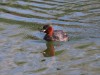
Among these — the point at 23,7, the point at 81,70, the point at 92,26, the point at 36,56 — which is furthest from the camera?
the point at 23,7

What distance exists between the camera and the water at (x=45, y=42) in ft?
46.1

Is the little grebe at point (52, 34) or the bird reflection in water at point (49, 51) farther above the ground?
the little grebe at point (52, 34)

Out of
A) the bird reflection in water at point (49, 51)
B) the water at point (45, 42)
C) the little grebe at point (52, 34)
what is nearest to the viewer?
the water at point (45, 42)

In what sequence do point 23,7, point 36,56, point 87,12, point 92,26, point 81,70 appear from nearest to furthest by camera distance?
point 81,70 < point 36,56 < point 92,26 < point 87,12 < point 23,7

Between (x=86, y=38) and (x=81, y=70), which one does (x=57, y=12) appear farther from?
(x=81, y=70)

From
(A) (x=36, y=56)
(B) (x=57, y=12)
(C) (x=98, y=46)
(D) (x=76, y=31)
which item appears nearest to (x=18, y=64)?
(A) (x=36, y=56)

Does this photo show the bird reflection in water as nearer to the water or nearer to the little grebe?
the water

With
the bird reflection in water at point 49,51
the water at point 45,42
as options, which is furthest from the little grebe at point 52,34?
the bird reflection in water at point 49,51

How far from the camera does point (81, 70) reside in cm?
1362

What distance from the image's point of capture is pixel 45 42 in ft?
57.3

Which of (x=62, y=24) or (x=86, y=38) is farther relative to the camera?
(x=62, y=24)

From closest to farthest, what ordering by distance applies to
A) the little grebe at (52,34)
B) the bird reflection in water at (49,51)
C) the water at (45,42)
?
the water at (45,42)
the bird reflection in water at (49,51)
the little grebe at (52,34)

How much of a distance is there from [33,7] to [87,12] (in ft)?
9.04

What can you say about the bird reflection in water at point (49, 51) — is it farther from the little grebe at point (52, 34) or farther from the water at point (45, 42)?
the little grebe at point (52, 34)
